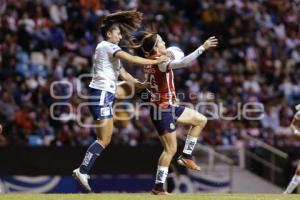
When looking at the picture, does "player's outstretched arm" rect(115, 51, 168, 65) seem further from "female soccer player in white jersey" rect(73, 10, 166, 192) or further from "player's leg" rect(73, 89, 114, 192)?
"player's leg" rect(73, 89, 114, 192)

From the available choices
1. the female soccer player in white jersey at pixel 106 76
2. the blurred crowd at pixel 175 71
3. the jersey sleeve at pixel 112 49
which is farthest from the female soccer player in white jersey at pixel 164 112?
the blurred crowd at pixel 175 71

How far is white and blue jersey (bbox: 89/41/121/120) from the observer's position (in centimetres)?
1460

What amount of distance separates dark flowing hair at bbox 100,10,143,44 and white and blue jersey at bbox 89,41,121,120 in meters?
0.28

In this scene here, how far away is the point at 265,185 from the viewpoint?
982 inches

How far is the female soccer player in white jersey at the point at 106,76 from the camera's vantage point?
47.4 ft

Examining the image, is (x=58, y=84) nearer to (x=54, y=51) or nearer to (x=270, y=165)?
(x=54, y=51)

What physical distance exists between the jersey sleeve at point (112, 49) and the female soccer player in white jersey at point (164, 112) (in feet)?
1.58

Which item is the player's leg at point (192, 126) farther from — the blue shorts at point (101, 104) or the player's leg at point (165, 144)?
the blue shorts at point (101, 104)

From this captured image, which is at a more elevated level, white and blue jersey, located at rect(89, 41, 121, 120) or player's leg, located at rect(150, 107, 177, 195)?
white and blue jersey, located at rect(89, 41, 121, 120)

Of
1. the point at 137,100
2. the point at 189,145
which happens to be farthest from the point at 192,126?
the point at 137,100

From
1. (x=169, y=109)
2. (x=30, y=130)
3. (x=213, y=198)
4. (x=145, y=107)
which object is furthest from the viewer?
(x=145, y=107)

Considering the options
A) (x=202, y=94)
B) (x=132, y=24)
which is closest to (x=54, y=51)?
(x=202, y=94)

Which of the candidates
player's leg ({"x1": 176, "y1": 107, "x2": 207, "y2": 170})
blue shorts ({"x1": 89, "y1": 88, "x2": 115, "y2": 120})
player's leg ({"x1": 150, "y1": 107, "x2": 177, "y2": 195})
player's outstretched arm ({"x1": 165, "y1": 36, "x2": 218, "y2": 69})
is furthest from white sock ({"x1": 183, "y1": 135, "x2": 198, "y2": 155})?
blue shorts ({"x1": 89, "y1": 88, "x2": 115, "y2": 120})

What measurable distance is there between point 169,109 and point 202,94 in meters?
9.94
